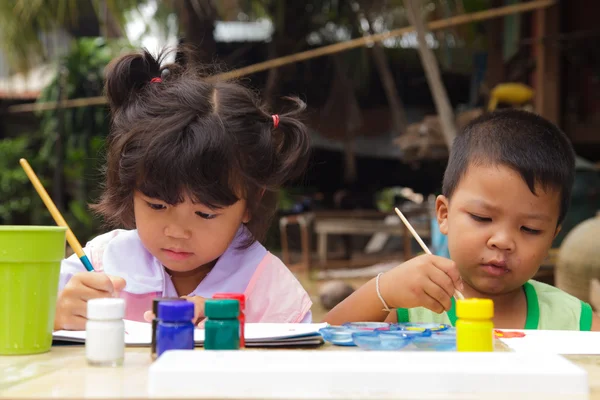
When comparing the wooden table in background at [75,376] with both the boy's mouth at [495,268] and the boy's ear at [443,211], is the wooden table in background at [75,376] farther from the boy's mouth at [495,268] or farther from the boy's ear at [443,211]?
the boy's ear at [443,211]

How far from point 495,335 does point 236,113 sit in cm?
82

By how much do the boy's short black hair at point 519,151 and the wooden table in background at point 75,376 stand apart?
2.72ft

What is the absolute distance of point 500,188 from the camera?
1899 millimetres

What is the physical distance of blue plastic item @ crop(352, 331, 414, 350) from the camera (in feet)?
3.63

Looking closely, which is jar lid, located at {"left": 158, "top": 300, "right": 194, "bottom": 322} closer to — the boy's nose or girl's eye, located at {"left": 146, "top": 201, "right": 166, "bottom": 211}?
girl's eye, located at {"left": 146, "top": 201, "right": 166, "bottom": 211}

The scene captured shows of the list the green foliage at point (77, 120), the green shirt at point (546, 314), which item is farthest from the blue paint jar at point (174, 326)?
the green foliage at point (77, 120)

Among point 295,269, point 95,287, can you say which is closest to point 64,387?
point 95,287

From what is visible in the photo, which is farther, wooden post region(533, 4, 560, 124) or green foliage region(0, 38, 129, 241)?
green foliage region(0, 38, 129, 241)

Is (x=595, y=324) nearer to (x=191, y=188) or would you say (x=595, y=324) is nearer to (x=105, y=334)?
(x=191, y=188)

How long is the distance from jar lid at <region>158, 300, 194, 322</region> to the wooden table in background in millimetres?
64

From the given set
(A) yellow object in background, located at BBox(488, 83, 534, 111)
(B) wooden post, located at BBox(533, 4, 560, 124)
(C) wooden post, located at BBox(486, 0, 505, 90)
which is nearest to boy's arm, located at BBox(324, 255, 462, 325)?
(A) yellow object in background, located at BBox(488, 83, 534, 111)

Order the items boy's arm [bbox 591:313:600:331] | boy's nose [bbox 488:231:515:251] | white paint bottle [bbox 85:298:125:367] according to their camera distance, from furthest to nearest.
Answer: boy's arm [bbox 591:313:600:331], boy's nose [bbox 488:231:515:251], white paint bottle [bbox 85:298:125:367]

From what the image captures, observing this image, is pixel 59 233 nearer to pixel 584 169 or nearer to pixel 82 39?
pixel 584 169

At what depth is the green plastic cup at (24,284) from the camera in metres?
1.10
